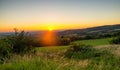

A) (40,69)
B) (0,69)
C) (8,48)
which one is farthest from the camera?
(8,48)

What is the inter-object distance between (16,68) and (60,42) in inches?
1316

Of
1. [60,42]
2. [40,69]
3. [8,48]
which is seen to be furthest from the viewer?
[60,42]

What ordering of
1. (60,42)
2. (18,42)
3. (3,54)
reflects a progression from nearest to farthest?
(3,54) < (18,42) < (60,42)

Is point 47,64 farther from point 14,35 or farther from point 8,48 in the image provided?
point 14,35

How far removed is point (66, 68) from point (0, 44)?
6.70m

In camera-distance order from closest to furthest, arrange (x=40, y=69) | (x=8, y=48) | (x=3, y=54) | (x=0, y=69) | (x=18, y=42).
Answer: (x=40, y=69) → (x=0, y=69) → (x=3, y=54) → (x=8, y=48) → (x=18, y=42)

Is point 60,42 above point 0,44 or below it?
below

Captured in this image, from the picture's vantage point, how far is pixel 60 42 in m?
40.2

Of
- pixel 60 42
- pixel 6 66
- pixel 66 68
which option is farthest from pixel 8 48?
pixel 60 42

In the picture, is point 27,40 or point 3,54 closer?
point 3,54

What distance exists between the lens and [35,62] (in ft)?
24.4

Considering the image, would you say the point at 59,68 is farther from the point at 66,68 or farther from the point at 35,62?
the point at 35,62

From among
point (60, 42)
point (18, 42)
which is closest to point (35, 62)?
point (18, 42)

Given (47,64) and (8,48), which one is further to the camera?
(8,48)
